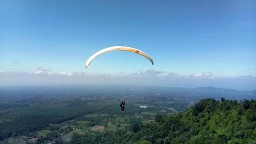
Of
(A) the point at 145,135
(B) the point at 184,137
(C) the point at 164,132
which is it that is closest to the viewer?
(B) the point at 184,137

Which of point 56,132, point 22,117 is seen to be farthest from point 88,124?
point 22,117

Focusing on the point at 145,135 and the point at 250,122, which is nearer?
the point at 250,122

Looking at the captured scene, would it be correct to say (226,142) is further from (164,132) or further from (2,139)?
(2,139)

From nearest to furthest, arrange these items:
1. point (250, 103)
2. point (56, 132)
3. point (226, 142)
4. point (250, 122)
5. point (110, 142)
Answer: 1. point (226, 142)
2. point (250, 122)
3. point (250, 103)
4. point (110, 142)
5. point (56, 132)

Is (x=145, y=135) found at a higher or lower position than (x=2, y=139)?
higher

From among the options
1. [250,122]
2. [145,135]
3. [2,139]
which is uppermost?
[250,122]

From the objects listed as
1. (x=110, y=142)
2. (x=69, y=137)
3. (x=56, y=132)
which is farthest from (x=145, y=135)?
(x=56, y=132)
